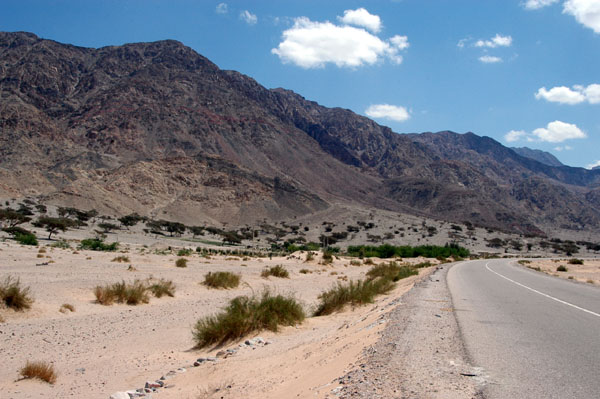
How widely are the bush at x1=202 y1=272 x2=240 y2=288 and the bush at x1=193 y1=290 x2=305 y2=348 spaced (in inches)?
380

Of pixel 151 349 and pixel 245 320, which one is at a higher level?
pixel 245 320

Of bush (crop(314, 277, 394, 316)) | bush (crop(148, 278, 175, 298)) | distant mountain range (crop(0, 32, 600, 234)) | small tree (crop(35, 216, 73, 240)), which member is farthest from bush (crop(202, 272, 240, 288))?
distant mountain range (crop(0, 32, 600, 234))

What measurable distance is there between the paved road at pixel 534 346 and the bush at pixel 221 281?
1228cm

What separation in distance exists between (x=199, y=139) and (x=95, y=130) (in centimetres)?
2901

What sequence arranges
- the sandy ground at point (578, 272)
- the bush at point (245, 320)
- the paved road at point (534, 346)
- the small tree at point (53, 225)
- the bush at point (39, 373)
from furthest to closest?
the small tree at point (53, 225) → the sandy ground at point (578, 272) → the bush at point (245, 320) → the bush at point (39, 373) → the paved road at point (534, 346)

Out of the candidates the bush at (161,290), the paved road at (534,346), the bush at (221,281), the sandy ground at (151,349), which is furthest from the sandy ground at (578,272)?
the bush at (161,290)

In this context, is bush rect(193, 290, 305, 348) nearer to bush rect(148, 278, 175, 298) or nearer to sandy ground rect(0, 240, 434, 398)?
sandy ground rect(0, 240, 434, 398)

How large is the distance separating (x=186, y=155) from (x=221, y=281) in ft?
336

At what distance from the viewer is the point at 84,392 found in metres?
6.94

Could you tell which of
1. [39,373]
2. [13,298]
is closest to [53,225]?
[13,298]

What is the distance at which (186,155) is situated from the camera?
118250 mm

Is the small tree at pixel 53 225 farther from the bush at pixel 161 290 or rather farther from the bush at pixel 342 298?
the bush at pixel 342 298

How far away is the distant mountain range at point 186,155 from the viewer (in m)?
91.2

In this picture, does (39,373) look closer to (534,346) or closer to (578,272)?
(534,346)
